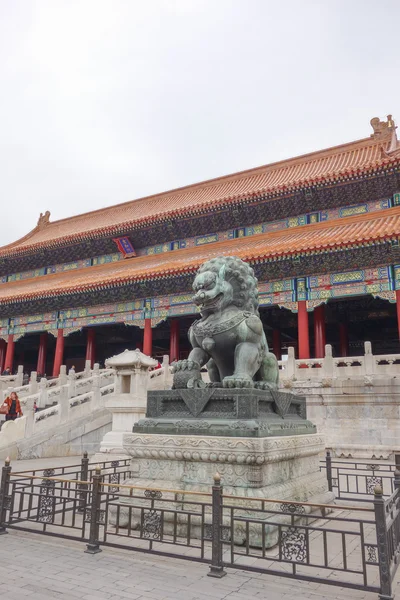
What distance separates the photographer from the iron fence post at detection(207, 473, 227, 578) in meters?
3.65

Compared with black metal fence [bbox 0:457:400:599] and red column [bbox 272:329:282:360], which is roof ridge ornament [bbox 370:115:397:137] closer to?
red column [bbox 272:329:282:360]

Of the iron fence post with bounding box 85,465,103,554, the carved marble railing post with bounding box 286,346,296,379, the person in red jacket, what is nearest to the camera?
the iron fence post with bounding box 85,465,103,554

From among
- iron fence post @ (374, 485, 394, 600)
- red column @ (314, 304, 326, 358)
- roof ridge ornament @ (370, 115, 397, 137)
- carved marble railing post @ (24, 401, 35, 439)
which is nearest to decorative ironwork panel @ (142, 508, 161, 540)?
iron fence post @ (374, 485, 394, 600)

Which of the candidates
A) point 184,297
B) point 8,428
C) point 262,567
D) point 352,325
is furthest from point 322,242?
point 262,567

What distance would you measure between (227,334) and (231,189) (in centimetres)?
2020

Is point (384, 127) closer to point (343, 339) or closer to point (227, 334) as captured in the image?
point (343, 339)

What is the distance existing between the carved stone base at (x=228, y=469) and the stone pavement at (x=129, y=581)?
0.49 meters

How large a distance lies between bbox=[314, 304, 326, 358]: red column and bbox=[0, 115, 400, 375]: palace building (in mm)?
39

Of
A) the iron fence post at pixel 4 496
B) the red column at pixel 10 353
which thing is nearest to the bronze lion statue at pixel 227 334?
the iron fence post at pixel 4 496

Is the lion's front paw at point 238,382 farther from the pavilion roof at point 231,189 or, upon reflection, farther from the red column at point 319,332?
the pavilion roof at point 231,189

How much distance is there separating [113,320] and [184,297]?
361 cm

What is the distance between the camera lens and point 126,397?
10969mm

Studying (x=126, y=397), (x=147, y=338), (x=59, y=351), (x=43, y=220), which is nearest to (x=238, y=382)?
(x=126, y=397)

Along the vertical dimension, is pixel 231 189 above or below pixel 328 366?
above
